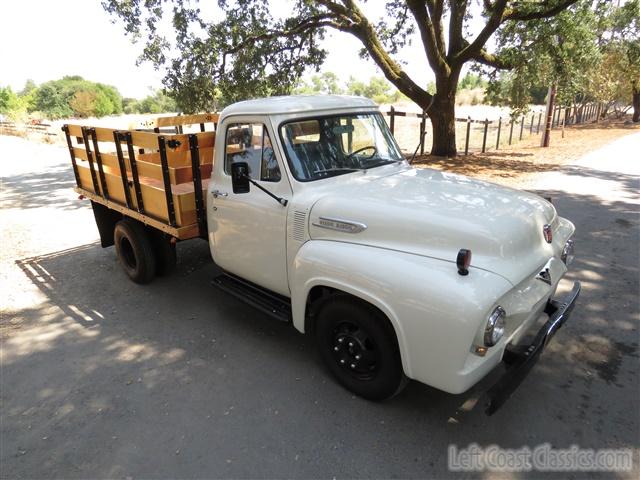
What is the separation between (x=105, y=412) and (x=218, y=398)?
822 mm

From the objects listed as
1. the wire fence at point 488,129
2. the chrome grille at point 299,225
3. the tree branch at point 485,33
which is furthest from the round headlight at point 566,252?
the wire fence at point 488,129

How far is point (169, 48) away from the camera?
1319cm

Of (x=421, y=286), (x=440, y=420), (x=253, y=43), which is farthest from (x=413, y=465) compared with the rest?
(x=253, y=43)

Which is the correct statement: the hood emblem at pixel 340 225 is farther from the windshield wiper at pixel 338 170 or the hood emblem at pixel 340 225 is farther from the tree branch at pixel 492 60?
the tree branch at pixel 492 60

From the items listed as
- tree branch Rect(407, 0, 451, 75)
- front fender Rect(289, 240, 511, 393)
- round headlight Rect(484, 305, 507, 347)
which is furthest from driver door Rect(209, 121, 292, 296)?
tree branch Rect(407, 0, 451, 75)

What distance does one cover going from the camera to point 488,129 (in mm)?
24094

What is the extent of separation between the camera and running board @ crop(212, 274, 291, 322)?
3592mm

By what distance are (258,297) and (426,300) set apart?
73.1 inches

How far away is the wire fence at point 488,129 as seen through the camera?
50.1ft

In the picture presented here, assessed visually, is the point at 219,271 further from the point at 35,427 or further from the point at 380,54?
the point at 380,54

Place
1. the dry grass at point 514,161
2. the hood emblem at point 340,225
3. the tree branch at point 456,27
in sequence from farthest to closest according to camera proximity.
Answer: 1. the tree branch at point 456,27
2. the dry grass at point 514,161
3. the hood emblem at point 340,225

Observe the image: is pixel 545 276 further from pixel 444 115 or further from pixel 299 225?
pixel 444 115

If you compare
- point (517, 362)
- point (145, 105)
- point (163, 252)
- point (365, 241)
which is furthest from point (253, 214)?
point (145, 105)

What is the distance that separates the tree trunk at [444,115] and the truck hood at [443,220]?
33.8ft
